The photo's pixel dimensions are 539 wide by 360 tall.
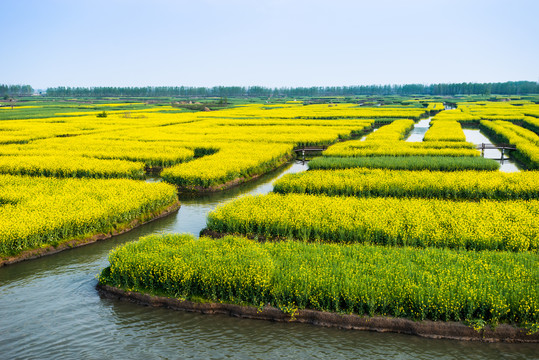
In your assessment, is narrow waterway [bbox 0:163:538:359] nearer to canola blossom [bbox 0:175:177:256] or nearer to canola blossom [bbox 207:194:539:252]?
canola blossom [bbox 0:175:177:256]

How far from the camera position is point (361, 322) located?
33.9 ft

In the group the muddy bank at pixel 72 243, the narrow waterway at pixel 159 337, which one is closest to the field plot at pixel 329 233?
the muddy bank at pixel 72 243

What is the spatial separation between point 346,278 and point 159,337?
4.68 meters

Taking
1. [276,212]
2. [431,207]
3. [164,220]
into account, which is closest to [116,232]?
[164,220]

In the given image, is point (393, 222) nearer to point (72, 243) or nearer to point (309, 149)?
point (72, 243)

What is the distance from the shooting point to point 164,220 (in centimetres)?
1983

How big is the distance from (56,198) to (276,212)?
10.1m

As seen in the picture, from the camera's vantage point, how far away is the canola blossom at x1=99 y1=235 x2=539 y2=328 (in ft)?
32.9

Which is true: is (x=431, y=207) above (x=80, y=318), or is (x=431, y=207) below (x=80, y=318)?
above

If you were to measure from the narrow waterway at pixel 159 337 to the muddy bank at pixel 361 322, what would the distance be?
157mm

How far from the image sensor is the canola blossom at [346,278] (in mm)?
10023

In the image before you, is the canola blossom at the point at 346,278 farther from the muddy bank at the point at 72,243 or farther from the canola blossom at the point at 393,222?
the muddy bank at the point at 72,243

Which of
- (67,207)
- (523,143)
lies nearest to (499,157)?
(523,143)

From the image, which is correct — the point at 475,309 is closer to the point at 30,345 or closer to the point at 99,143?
the point at 30,345
